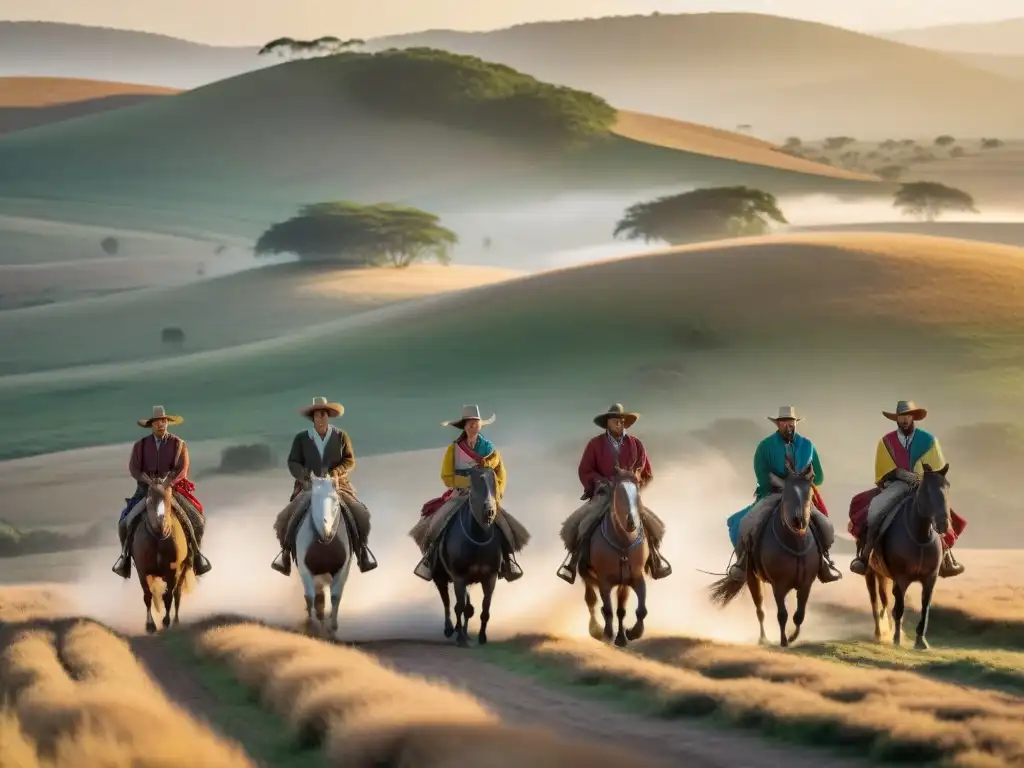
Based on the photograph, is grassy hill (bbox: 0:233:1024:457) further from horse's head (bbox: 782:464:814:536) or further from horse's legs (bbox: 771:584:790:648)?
horse's head (bbox: 782:464:814:536)

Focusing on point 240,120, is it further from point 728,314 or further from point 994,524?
point 994,524

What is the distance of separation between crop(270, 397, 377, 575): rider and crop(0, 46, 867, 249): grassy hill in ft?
457

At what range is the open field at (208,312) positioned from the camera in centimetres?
11175

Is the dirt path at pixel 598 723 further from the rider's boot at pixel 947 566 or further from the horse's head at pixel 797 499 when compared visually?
the rider's boot at pixel 947 566

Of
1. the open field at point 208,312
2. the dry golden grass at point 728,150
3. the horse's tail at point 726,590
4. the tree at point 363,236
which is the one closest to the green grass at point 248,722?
the horse's tail at point 726,590

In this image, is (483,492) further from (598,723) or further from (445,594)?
(598,723)

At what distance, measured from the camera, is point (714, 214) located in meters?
137

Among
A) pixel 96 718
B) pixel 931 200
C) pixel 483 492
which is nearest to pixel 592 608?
pixel 483 492

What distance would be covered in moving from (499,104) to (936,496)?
560 feet

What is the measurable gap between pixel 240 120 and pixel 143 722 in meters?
183

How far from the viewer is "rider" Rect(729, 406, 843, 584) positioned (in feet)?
85.0

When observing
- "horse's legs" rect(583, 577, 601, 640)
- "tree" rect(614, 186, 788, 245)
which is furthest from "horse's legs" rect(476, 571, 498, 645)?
"tree" rect(614, 186, 788, 245)

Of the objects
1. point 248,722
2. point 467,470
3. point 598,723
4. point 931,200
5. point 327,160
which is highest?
point 327,160

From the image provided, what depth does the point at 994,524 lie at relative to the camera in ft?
212
